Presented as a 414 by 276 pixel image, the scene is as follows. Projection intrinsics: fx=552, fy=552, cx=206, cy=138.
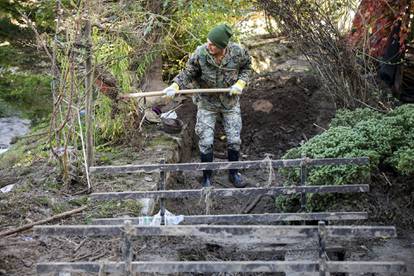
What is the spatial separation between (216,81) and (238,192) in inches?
76.5

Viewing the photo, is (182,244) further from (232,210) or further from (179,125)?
(179,125)

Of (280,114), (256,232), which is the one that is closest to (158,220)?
(256,232)

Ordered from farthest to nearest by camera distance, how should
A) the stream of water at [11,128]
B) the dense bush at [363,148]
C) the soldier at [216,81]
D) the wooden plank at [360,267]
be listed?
the stream of water at [11,128], the soldier at [216,81], the dense bush at [363,148], the wooden plank at [360,267]

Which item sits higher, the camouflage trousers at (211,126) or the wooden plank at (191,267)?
the camouflage trousers at (211,126)

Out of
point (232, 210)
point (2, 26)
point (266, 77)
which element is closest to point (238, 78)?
point (232, 210)

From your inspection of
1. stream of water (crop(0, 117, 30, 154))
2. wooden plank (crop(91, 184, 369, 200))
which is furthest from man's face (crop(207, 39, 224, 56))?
stream of water (crop(0, 117, 30, 154))

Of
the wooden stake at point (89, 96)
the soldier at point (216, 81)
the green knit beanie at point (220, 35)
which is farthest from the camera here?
the soldier at point (216, 81)

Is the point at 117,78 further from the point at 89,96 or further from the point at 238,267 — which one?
the point at 238,267

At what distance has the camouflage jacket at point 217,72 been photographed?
20.7ft

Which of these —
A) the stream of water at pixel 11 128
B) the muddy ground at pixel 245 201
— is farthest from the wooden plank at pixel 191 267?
the stream of water at pixel 11 128

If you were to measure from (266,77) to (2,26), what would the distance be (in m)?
4.75

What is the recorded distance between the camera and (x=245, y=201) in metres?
6.45

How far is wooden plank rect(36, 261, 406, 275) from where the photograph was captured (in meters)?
3.27

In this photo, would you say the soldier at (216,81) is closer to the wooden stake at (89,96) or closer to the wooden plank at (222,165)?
the wooden stake at (89,96)
